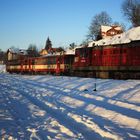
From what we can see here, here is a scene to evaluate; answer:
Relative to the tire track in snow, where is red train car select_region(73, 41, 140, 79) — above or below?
above

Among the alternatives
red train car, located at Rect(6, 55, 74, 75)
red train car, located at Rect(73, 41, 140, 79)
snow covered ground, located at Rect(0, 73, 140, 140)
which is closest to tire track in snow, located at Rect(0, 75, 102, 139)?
snow covered ground, located at Rect(0, 73, 140, 140)

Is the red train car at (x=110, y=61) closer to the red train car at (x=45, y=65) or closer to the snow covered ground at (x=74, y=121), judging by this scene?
the red train car at (x=45, y=65)

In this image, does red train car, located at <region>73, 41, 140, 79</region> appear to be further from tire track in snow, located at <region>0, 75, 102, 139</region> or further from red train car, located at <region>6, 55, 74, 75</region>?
tire track in snow, located at <region>0, 75, 102, 139</region>

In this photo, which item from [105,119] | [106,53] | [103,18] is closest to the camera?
[105,119]

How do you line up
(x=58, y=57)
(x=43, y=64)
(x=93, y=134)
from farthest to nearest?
(x=43, y=64) → (x=58, y=57) → (x=93, y=134)

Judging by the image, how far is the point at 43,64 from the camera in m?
50.2

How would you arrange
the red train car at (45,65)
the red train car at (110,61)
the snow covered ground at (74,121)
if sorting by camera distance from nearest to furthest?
the snow covered ground at (74,121) < the red train car at (110,61) < the red train car at (45,65)

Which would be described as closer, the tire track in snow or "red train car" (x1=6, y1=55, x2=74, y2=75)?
the tire track in snow

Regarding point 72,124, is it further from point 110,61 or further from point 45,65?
A: point 45,65

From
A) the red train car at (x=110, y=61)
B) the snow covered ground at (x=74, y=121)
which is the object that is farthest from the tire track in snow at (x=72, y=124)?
the red train car at (x=110, y=61)

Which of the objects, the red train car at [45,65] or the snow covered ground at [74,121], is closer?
the snow covered ground at [74,121]

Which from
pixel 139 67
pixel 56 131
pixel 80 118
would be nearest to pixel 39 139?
pixel 56 131

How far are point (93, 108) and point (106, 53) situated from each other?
57.7 feet

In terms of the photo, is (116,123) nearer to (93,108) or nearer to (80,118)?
(80,118)
